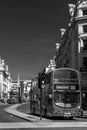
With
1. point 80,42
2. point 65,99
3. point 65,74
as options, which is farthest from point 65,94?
point 80,42

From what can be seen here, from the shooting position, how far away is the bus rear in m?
31.0

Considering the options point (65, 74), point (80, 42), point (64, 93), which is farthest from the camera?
point (80, 42)

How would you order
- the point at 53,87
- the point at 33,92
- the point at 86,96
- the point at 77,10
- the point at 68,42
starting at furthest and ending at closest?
the point at 68,42
the point at 77,10
the point at 86,96
the point at 33,92
the point at 53,87

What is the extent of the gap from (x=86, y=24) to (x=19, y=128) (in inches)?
1634

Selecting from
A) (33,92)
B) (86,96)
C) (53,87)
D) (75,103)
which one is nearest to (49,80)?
(53,87)

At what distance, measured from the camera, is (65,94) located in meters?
31.1

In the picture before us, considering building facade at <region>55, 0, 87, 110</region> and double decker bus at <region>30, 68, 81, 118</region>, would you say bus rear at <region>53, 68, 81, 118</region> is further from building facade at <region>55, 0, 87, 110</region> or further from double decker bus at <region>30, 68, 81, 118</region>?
building facade at <region>55, 0, 87, 110</region>

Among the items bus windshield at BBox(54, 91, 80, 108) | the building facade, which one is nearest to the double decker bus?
bus windshield at BBox(54, 91, 80, 108)

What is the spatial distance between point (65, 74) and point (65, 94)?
1644 millimetres

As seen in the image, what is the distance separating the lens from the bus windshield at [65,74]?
31141 mm

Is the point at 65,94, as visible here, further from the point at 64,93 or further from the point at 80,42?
the point at 80,42

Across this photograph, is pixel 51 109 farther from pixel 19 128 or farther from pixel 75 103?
pixel 19 128

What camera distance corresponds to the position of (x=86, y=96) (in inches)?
2317

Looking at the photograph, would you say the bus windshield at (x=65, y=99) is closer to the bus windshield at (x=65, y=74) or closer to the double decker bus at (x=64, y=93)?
the double decker bus at (x=64, y=93)
